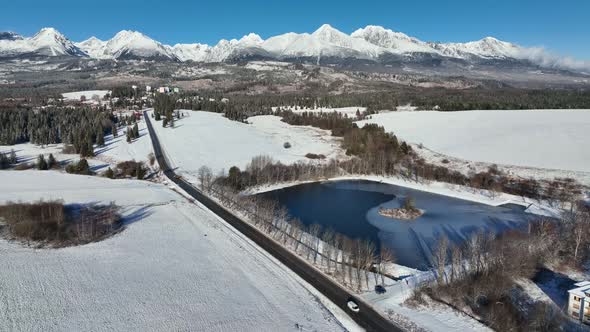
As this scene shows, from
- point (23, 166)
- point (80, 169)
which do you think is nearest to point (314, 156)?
point (80, 169)

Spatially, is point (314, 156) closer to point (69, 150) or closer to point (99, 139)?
point (99, 139)

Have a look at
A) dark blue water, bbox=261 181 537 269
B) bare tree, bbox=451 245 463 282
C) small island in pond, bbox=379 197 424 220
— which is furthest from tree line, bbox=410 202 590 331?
small island in pond, bbox=379 197 424 220

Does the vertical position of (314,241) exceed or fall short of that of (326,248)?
it falls short

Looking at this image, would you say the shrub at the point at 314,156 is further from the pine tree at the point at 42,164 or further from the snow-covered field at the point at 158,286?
the pine tree at the point at 42,164

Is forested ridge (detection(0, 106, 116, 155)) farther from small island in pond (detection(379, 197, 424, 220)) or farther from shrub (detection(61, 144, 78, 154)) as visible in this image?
small island in pond (detection(379, 197, 424, 220))

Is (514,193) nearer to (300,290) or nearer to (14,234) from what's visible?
(300,290)

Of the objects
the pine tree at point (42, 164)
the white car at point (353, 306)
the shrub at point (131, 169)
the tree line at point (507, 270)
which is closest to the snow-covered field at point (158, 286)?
the white car at point (353, 306)
